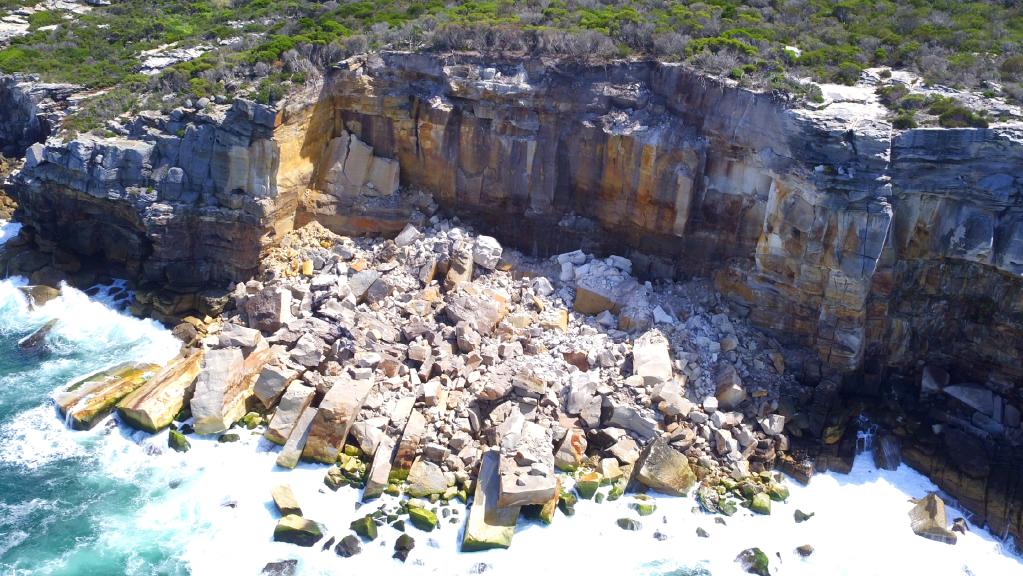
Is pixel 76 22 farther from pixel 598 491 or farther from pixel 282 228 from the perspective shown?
pixel 598 491

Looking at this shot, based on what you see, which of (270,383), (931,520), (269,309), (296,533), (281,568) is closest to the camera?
(281,568)

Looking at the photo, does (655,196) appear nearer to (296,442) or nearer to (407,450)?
(407,450)

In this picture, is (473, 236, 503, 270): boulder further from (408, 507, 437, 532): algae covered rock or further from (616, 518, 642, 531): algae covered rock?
(616, 518, 642, 531): algae covered rock

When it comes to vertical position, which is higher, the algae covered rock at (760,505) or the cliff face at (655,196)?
the cliff face at (655,196)

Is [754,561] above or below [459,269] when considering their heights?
below

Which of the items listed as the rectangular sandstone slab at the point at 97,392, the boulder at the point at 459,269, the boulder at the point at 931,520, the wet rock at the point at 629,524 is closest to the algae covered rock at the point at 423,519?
the wet rock at the point at 629,524

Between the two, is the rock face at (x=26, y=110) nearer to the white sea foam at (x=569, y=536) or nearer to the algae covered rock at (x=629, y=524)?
the white sea foam at (x=569, y=536)

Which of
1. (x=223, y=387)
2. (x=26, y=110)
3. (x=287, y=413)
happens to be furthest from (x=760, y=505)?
Result: (x=26, y=110)
